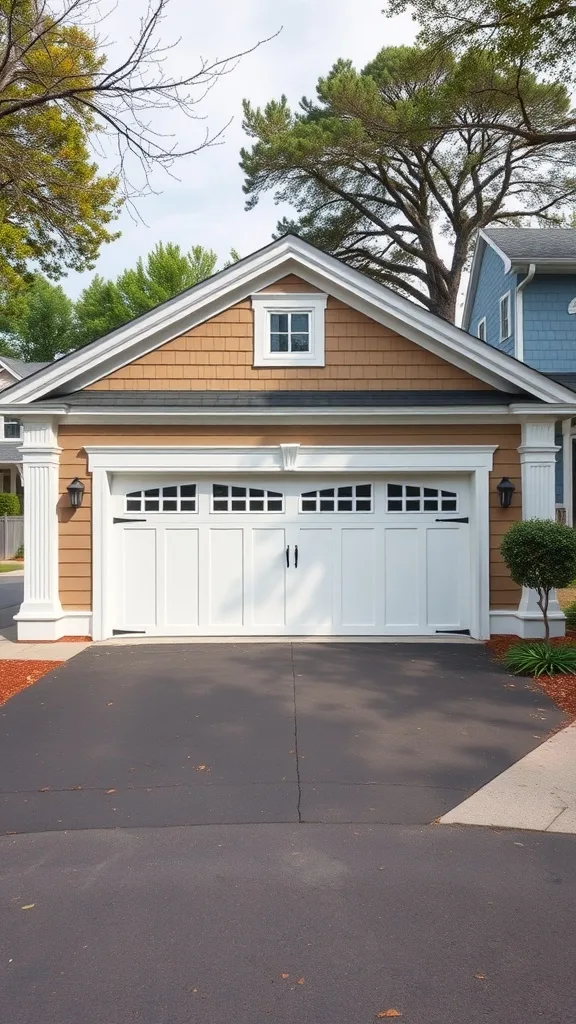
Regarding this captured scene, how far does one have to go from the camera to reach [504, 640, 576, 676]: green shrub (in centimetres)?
816

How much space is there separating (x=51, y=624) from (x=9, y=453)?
20.0m

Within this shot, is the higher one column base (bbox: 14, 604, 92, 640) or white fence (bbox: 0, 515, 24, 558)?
white fence (bbox: 0, 515, 24, 558)

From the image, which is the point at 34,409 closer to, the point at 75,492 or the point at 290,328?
the point at 75,492

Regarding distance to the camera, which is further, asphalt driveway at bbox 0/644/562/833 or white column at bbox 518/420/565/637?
white column at bbox 518/420/565/637

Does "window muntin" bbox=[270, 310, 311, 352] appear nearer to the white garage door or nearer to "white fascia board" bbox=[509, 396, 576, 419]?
the white garage door

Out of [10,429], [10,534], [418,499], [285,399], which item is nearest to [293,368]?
[285,399]

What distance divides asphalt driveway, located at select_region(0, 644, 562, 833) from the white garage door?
98cm

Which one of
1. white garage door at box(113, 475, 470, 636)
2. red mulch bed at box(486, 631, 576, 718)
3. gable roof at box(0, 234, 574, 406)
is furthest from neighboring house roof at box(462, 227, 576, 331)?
red mulch bed at box(486, 631, 576, 718)

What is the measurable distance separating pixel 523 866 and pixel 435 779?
127cm

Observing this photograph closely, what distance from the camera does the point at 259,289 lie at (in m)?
10.2

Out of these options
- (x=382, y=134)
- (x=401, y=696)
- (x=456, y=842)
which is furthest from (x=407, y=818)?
(x=382, y=134)

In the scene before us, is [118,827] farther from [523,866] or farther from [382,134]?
[382,134]

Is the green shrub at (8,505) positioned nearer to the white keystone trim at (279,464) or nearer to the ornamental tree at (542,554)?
the white keystone trim at (279,464)

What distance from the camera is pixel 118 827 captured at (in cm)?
445
